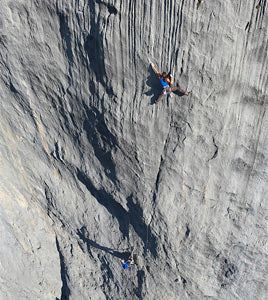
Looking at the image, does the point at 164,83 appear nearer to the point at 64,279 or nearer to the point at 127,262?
the point at 127,262

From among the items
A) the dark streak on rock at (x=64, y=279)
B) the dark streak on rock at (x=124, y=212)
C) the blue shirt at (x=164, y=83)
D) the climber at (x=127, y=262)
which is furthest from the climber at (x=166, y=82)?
the dark streak on rock at (x=64, y=279)

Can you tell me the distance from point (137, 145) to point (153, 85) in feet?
4.49

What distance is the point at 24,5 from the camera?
5.44 metres

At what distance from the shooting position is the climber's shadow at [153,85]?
5.17 m

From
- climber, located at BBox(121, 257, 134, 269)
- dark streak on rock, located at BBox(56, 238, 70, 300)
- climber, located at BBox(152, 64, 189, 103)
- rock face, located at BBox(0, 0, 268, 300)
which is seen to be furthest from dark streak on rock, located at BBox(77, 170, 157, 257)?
climber, located at BBox(152, 64, 189, 103)

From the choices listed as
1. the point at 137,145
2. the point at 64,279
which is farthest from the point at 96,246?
the point at 137,145

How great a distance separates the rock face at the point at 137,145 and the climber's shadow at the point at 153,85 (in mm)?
21

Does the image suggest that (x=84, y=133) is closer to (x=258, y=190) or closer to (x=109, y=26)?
(x=109, y=26)

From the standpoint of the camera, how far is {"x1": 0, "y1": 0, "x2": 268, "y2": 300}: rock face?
189 inches

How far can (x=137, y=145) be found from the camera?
6.00 metres

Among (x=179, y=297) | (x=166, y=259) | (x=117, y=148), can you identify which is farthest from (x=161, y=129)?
(x=179, y=297)

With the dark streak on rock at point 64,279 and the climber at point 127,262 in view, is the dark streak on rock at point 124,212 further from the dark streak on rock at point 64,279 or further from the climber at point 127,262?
the dark streak on rock at point 64,279

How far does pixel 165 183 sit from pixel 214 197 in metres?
1.09

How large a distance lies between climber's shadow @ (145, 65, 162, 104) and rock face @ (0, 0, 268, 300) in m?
0.02
